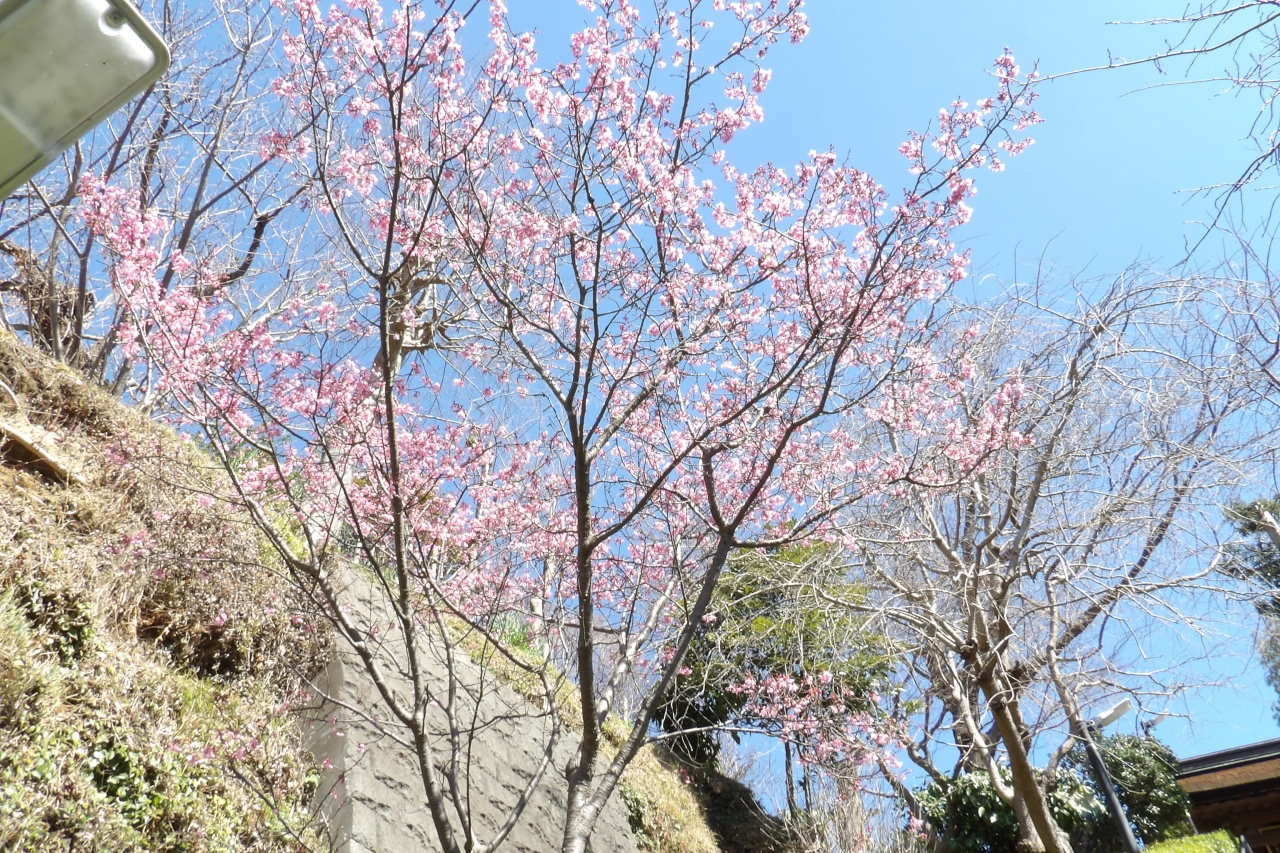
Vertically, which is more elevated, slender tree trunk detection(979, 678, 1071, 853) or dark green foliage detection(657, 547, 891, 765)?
dark green foliage detection(657, 547, 891, 765)

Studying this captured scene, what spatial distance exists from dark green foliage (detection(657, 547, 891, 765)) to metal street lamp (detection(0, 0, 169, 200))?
713 centimetres

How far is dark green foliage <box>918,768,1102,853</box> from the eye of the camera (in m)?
10.3

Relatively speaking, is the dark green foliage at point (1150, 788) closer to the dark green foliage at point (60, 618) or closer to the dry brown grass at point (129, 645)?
the dry brown grass at point (129, 645)

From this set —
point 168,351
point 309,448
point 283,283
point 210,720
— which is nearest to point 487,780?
point 210,720

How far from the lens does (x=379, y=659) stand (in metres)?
6.47

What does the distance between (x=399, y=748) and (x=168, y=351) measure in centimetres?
322

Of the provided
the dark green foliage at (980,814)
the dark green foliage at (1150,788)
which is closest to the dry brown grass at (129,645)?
the dark green foliage at (980,814)

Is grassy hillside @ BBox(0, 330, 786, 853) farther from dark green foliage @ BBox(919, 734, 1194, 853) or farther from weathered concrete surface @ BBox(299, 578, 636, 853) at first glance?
dark green foliage @ BBox(919, 734, 1194, 853)

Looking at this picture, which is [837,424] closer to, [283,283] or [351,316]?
[351,316]

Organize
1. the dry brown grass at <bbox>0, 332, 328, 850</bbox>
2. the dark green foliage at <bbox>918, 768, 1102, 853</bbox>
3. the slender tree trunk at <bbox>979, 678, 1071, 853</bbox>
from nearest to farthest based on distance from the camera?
the dry brown grass at <bbox>0, 332, 328, 850</bbox>, the slender tree trunk at <bbox>979, 678, 1071, 853</bbox>, the dark green foliage at <bbox>918, 768, 1102, 853</bbox>

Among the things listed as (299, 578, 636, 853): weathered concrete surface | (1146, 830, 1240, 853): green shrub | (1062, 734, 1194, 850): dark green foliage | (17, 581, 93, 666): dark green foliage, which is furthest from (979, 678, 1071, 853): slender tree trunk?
(17, 581, 93, 666): dark green foliage

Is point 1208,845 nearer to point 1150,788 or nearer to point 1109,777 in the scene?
point 1109,777

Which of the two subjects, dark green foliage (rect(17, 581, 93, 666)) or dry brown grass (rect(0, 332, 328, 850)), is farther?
dark green foliage (rect(17, 581, 93, 666))

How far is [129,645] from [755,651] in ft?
29.7
